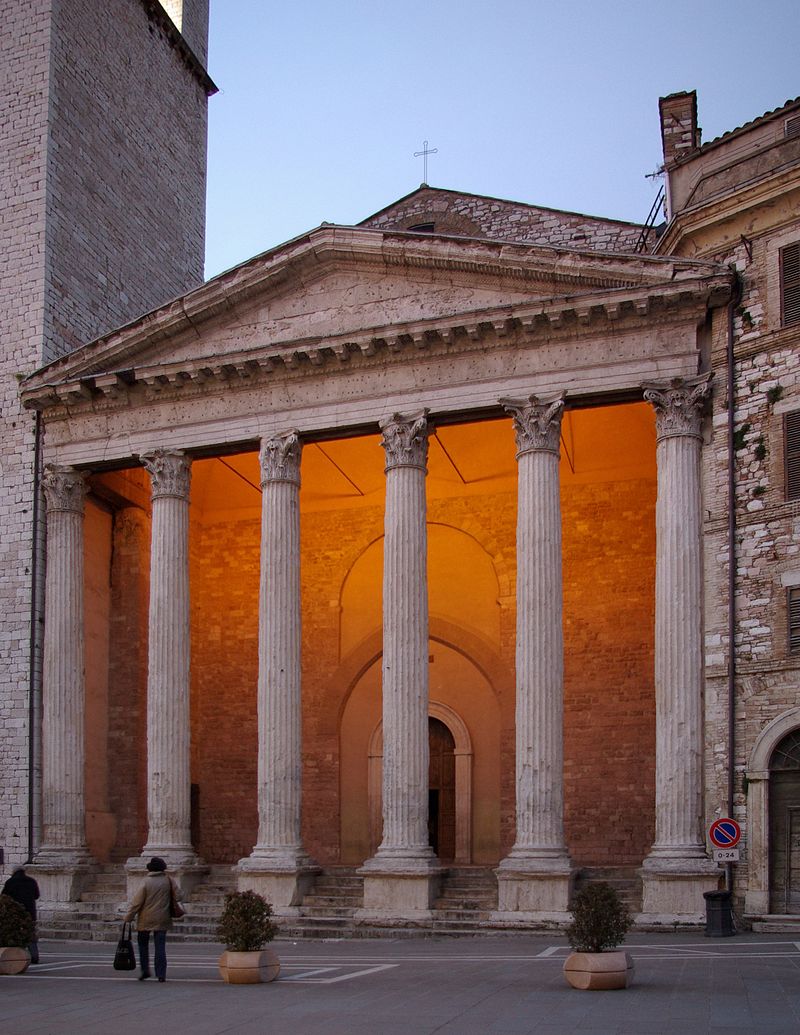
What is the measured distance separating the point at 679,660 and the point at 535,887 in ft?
12.7

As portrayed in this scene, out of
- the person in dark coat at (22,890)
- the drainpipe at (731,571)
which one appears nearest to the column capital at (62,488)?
the person in dark coat at (22,890)

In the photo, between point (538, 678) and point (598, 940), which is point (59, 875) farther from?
point (598, 940)

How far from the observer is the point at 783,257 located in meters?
20.0

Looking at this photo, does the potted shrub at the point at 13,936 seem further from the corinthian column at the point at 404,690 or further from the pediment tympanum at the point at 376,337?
the pediment tympanum at the point at 376,337

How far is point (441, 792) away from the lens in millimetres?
26750

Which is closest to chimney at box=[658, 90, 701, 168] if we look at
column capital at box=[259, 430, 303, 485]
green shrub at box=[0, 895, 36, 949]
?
column capital at box=[259, 430, 303, 485]

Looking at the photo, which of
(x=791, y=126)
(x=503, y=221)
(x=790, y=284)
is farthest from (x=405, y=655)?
(x=503, y=221)

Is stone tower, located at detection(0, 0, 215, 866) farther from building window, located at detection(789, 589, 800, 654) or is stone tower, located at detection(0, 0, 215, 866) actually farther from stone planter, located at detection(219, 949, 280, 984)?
building window, located at detection(789, 589, 800, 654)

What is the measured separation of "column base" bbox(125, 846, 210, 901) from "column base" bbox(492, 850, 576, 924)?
5.50 metres

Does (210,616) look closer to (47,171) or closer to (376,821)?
(376,821)

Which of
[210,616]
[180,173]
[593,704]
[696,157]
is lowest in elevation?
[593,704]

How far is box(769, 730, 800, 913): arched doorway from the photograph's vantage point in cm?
1842

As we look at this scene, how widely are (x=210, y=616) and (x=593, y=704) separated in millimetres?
8730

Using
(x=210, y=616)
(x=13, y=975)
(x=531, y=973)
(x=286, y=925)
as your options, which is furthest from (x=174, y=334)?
(x=531, y=973)
